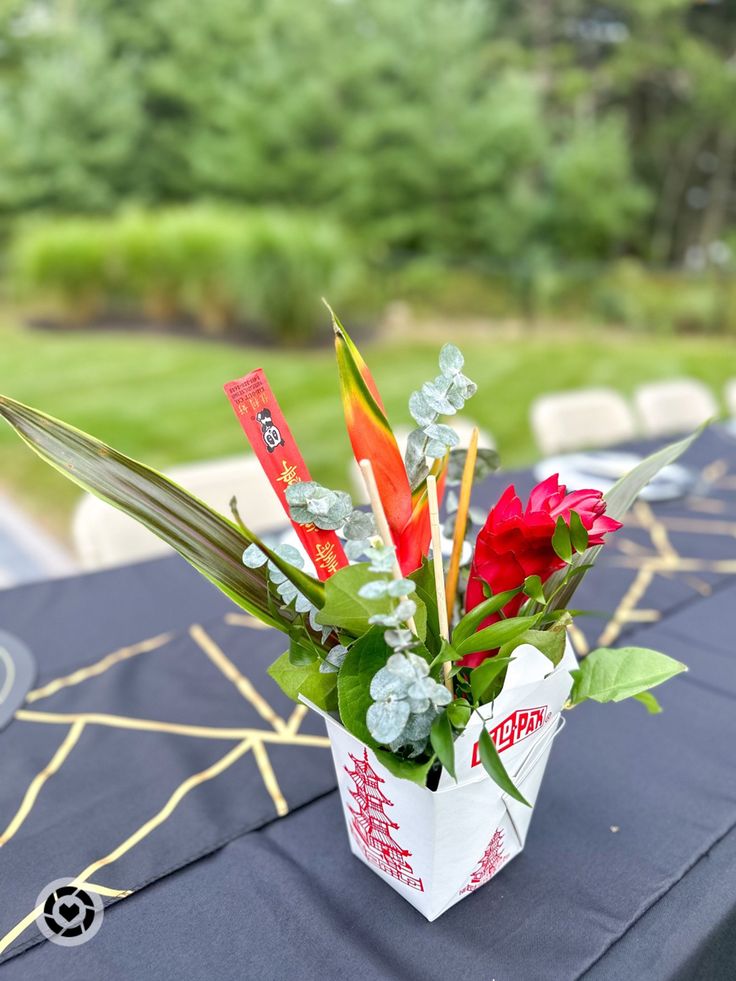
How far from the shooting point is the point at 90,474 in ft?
1.45

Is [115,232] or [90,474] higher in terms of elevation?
[115,232]

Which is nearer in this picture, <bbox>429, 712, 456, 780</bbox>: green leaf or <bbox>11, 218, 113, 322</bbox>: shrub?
<bbox>429, 712, 456, 780</bbox>: green leaf

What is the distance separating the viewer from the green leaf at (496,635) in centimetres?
44

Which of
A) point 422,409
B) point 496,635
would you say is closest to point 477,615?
point 496,635

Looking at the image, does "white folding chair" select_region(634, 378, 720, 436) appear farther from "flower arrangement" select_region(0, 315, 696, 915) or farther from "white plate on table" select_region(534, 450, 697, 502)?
"flower arrangement" select_region(0, 315, 696, 915)

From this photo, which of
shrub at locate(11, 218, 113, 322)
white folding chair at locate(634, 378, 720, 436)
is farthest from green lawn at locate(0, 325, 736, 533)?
white folding chair at locate(634, 378, 720, 436)

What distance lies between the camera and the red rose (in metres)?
0.45

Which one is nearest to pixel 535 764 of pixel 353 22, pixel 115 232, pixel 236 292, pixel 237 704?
pixel 237 704

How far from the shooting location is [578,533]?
438 millimetres

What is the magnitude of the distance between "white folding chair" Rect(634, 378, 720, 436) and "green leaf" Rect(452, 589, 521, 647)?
194 cm

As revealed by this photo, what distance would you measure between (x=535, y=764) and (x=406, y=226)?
20.7 feet

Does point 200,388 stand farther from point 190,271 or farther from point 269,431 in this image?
point 269,431

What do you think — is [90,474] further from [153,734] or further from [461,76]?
[461,76]

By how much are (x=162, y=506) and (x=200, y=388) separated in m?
4.00
